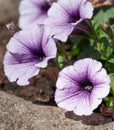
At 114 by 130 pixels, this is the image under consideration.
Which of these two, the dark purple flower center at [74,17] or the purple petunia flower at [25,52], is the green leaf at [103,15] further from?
the purple petunia flower at [25,52]

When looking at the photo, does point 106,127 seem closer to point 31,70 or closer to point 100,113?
point 100,113

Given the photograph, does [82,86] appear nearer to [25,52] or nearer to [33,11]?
[25,52]

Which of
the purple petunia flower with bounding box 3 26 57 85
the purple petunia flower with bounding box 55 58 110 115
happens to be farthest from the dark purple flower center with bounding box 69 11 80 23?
the purple petunia flower with bounding box 55 58 110 115

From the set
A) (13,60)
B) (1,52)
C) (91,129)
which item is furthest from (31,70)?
(1,52)

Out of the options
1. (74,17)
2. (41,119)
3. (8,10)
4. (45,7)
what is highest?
(74,17)

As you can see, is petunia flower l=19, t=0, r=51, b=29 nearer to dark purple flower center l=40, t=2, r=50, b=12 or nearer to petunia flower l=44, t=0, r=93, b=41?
dark purple flower center l=40, t=2, r=50, b=12

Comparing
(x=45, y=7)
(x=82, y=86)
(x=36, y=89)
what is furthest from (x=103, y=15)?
(x=82, y=86)
